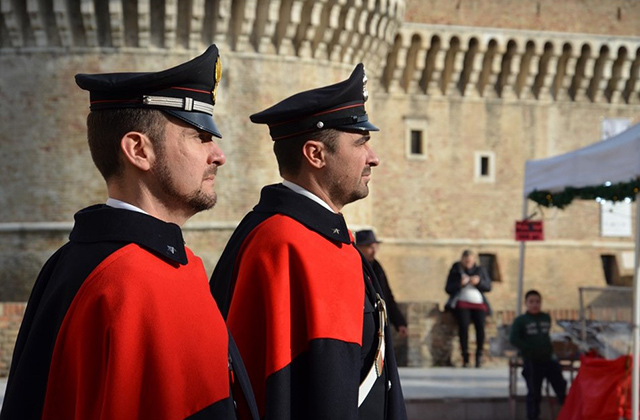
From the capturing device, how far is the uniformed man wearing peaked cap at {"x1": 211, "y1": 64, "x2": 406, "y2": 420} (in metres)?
3.53

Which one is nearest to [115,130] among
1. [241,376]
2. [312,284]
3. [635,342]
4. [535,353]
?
[241,376]

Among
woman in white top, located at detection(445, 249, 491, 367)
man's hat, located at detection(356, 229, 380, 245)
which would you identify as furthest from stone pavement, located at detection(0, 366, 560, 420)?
man's hat, located at detection(356, 229, 380, 245)

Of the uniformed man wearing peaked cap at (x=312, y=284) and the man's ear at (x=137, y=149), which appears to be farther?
the uniformed man wearing peaked cap at (x=312, y=284)

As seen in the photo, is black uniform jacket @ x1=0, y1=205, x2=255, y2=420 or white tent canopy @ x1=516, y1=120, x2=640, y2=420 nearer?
black uniform jacket @ x1=0, y1=205, x2=255, y2=420

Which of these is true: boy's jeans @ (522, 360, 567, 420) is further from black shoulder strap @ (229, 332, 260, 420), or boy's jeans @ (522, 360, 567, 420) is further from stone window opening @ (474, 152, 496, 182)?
stone window opening @ (474, 152, 496, 182)

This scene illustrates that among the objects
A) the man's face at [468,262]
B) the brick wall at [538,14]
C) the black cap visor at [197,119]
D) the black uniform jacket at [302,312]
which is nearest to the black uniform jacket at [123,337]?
the black cap visor at [197,119]

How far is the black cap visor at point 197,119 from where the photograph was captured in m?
2.76

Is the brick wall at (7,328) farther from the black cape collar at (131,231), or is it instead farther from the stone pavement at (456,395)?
the black cape collar at (131,231)

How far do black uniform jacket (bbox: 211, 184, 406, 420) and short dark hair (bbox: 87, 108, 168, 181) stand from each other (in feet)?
3.33

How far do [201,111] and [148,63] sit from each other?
14.9 meters

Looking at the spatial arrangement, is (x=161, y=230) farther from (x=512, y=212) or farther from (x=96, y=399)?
(x=512, y=212)

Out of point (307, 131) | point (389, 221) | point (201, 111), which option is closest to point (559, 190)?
point (307, 131)

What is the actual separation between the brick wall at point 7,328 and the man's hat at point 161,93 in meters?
10.5

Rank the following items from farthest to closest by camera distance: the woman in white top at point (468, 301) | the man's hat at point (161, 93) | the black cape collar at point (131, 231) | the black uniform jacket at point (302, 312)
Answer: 1. the woman in white top at point (468, 301)
2. the black uniform jacket at point (302, 312)
3. the man's hat at point (161, 93)
4. the black cape collar at point (131, 231)
